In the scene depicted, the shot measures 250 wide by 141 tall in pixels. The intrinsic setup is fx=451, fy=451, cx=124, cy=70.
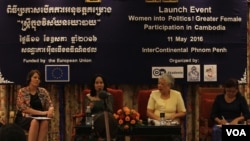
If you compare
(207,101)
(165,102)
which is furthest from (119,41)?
(207,101)

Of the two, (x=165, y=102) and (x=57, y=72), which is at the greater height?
(x=57, y=72)

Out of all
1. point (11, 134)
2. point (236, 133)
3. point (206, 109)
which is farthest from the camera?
point (206, 109)

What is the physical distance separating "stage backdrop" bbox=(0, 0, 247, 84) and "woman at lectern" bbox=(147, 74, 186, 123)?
3.55 feet

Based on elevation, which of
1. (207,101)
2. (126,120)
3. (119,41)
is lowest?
(126,120)

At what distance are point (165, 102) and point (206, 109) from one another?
2.65ft

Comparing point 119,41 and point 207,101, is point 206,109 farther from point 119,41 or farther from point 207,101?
point 119,41

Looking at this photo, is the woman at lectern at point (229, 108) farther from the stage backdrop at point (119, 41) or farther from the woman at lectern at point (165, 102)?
the stage backdrop at point (119, 41)

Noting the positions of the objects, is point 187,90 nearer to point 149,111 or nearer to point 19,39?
point 149,111

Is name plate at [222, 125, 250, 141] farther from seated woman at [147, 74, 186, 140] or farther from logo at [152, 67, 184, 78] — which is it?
logo at [152, 67, 184, 78]

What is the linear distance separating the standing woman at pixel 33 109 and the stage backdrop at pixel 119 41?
848mm

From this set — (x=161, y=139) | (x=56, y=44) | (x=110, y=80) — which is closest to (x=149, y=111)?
(x=161, y=139)

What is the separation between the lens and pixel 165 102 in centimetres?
588

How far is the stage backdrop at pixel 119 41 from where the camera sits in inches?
275

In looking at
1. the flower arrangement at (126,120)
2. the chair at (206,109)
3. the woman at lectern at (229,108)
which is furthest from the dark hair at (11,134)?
the chair at (206,109)
